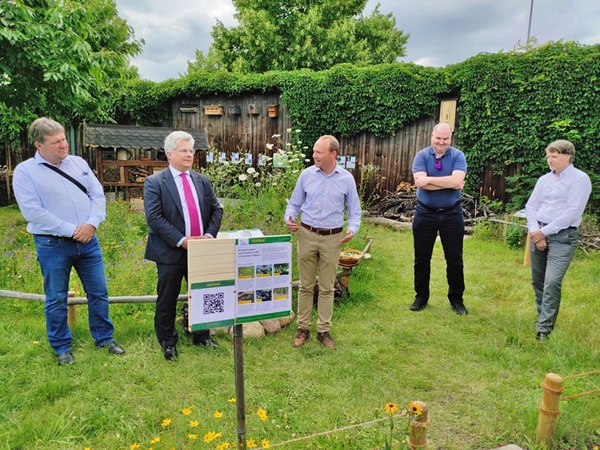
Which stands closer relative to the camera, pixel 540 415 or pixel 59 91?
pixel 540 415

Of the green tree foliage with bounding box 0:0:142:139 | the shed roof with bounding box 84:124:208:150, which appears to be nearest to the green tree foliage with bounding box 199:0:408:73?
the shed roof with bounding box 84:124:208:150

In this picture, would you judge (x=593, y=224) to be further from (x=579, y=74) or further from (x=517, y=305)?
(x=517, y=305)

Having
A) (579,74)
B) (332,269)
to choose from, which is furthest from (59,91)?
(579,74)

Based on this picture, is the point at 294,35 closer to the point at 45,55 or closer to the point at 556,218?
the point at 45,55

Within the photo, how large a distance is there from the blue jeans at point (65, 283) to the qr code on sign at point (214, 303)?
1749mm

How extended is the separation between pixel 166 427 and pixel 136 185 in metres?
6.38

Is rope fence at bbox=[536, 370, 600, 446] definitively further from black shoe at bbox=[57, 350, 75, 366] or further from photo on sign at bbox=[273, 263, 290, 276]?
black shoe at bbox=[57, 350, 75, 366]

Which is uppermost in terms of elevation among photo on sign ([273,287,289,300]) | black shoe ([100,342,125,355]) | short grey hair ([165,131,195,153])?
short grey hair ([165,131,195,153])

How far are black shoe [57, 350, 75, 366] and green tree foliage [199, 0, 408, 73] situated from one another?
16.6 metres

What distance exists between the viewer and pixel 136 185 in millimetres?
8148

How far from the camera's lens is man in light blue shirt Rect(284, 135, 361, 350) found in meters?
3.62

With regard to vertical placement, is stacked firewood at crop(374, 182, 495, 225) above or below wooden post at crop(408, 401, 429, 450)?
above

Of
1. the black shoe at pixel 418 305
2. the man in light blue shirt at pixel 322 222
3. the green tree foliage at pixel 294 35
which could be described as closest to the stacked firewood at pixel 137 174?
the man in light blue shirt at pixel 322 222

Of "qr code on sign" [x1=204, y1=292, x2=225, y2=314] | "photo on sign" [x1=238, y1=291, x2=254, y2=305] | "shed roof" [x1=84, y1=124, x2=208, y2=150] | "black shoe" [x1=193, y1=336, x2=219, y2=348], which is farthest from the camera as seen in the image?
"shed roof" [x1=84, y1=124, x2=208, y2=150]
